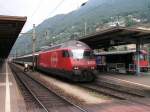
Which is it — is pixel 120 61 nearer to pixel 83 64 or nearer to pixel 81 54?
pixel 81 54

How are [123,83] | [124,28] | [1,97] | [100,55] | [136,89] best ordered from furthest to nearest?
1. [100,55]
2. [124,28]
3. [123,83]
4. [136,89]
5. [1,97]

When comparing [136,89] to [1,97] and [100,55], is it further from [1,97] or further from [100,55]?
[100,55]

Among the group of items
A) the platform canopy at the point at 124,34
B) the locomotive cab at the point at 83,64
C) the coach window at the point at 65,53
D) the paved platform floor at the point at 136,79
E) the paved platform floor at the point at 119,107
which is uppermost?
the platform canopy at the point at 124,34

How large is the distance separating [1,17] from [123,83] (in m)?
9.37

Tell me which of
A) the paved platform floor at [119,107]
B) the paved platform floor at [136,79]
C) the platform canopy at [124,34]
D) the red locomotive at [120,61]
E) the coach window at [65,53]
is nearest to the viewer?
the paved platform floor at [119,107]

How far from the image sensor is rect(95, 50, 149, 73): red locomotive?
3722cm

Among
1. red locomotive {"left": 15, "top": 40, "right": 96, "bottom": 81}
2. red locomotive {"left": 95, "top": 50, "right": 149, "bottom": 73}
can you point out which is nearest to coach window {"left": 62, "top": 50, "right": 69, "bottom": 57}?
red locomotive {"left": 15, "top": 40, "right": 96, "bottom": 81}

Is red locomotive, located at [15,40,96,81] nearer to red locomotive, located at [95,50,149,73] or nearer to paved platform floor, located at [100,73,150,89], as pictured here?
paved platform floor, located at [100,73,150,89]

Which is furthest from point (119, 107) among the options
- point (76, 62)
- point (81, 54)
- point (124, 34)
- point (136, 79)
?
point (124, 34)

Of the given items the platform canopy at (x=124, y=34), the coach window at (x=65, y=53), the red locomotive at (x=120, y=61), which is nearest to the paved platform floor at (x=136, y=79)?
→ the platform canopy at (x=124, y=34)

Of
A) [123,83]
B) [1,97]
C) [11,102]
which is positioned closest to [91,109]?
[11,102]

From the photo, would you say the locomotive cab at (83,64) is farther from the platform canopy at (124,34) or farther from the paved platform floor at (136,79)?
the platform canopy at (124,34)

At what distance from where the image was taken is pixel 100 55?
145 feet

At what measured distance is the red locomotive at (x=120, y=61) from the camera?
122ft
